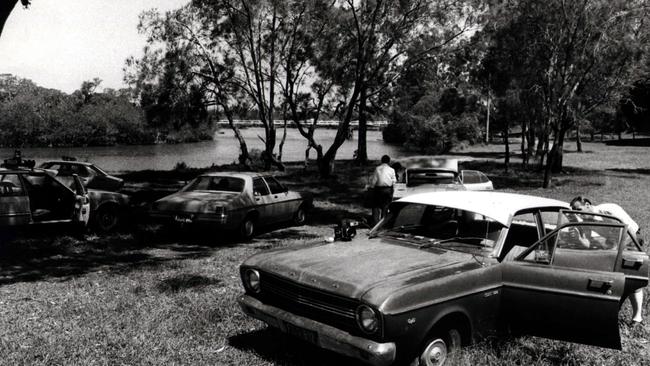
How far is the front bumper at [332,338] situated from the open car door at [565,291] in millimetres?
1446

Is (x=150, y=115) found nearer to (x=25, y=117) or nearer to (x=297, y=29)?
(x=297, y=29)

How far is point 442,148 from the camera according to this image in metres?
55.7

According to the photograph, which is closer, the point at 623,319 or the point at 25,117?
the point at 623,319

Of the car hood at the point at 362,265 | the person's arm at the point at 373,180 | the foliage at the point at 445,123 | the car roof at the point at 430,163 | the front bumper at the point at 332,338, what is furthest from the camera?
the foliage at the point at 445,123

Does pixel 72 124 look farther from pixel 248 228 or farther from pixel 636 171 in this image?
pixel 248 228

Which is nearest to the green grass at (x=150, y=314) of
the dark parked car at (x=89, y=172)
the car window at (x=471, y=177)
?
the car window at (x=471, y=177)

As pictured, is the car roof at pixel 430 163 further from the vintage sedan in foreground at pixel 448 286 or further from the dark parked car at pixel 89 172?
the dark parked car at pixel 89 172

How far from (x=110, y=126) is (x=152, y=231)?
5782cm

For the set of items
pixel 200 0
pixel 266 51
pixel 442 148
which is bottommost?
pixel 442 148

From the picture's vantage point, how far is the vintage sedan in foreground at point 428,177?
1268 cm

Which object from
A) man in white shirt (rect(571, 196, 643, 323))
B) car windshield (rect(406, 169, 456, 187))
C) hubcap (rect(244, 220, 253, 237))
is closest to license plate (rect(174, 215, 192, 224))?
hubcap (rect(244, 220, 253, 237))

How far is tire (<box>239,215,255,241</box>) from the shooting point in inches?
447

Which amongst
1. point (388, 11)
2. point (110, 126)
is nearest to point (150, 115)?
point (388, 11)

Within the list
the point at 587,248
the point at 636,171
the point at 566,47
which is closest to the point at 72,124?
the point at 636,171
